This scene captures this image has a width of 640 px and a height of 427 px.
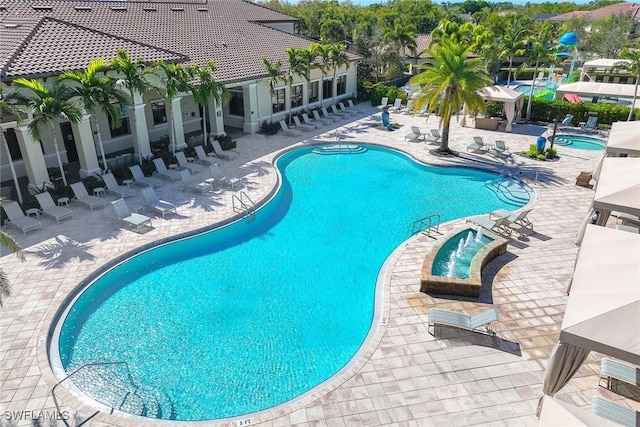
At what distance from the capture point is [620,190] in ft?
38.5

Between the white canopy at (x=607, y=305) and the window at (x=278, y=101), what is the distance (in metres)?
23.9

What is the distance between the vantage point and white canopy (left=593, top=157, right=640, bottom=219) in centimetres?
1139

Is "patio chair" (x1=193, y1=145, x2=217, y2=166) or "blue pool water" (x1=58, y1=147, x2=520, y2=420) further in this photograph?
"patio chair" (x1=193, y1=145, x2=217, y2=166)

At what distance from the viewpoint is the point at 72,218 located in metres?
16.3

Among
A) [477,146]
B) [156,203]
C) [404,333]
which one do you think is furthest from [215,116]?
[404,333]

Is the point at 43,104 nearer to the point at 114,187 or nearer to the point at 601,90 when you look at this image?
the point at 114,187

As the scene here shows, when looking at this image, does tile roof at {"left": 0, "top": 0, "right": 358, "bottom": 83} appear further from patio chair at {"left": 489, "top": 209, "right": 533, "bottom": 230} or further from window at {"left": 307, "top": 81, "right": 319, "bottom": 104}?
patio chair at {"left": 489, "top": 209, "right": 533, "bottom": 230}

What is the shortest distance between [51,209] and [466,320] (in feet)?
49.3

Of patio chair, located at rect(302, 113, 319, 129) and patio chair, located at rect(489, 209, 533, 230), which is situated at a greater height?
patio chair, located at rect(302, 113, 319, 129)

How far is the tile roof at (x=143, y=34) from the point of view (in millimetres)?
18281

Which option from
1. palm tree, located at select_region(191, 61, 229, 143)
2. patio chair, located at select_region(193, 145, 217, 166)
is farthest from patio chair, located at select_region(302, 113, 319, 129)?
patio chair, located at select_region(193, 145, 217, 166)

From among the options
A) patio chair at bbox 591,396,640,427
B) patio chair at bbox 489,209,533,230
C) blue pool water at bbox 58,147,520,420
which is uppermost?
patio chair at bbox 489,209,533,230

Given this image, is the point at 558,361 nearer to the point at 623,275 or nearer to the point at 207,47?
the point at 623,275

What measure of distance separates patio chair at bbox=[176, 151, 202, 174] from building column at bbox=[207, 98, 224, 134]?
13.7 feet
